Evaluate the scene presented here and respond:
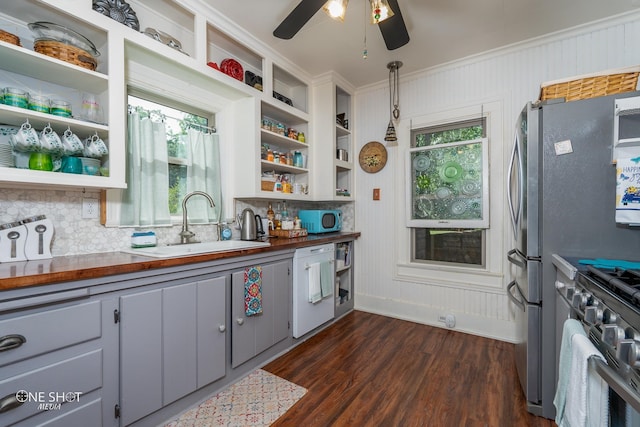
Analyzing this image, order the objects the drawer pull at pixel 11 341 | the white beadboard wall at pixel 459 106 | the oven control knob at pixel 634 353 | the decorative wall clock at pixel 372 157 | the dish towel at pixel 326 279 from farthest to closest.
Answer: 1. the decorative wall clock at pixel 372 157
2. the dish towel at pixel 326 279
3. the white beadboard wall at pixel 459 106
4. the drawer pull at pixel 11 341
5. the oven control knob at pixel 634 353

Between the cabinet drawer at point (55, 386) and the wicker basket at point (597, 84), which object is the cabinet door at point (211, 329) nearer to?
the cabinet drawer at point (55, 386)

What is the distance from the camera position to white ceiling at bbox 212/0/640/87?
2039 millimetres

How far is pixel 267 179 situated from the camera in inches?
108

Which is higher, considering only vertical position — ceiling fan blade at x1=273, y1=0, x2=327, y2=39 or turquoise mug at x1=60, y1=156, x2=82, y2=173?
ceiling fan blade at x1=273, y1=0, x2=327, y2=39

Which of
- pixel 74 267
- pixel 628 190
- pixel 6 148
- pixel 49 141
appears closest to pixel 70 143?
pixel 49 141

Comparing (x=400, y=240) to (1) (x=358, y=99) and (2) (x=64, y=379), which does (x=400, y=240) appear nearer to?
(1) (x=358, y=99)

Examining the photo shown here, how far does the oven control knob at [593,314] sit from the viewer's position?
936 mm

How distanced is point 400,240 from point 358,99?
70.6 inches

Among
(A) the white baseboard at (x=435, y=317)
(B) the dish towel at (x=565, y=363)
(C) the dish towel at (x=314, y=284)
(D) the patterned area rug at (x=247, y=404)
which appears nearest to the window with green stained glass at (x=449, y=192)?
(A) the white baseboard at (x=435, y=317)

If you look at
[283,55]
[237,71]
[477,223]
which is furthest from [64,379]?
[477,223]

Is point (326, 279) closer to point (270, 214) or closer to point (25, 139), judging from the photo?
point (270, 214)

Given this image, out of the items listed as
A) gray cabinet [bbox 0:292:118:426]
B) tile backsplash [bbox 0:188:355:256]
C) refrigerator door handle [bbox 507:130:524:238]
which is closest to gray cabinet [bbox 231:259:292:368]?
gray cabinet [bbox 0:292:118:426]

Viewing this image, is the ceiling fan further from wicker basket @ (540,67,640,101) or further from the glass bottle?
Result: the glass bottle
